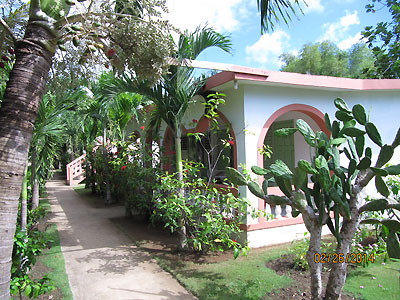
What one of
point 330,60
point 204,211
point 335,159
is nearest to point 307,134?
point 335,159

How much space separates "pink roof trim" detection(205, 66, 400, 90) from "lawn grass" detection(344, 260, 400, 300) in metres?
3.59

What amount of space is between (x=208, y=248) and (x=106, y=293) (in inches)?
79.1

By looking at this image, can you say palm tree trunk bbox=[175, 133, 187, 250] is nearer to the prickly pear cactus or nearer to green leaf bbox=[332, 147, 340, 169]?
the prickly pear cactus

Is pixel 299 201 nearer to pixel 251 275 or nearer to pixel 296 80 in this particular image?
pixel 251 275

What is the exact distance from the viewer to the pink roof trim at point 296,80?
5109 millimetres

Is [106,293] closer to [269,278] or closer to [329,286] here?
[269,278]

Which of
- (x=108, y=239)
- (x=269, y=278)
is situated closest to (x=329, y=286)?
(x=269, y=278)

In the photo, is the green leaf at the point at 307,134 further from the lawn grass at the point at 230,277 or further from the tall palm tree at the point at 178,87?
the tall palm tree at the point at 178,87

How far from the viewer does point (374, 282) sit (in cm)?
411

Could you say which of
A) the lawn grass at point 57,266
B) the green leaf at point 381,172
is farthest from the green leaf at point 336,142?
the lawn grass at point 57,266

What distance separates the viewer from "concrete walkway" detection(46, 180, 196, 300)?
154 inches

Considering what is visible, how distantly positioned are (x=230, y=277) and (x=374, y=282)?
2098 millimetres

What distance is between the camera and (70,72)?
111 inches

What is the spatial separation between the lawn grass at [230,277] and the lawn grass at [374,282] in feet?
3.02
